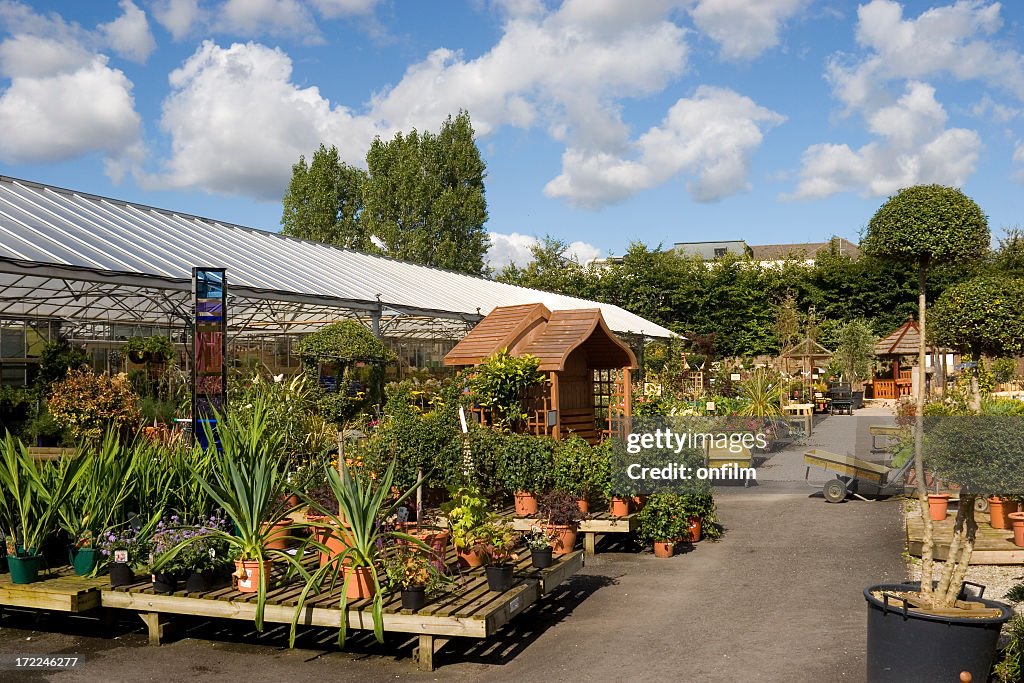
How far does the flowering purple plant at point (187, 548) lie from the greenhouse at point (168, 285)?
17.6 ft

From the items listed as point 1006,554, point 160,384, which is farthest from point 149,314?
point 1006,554

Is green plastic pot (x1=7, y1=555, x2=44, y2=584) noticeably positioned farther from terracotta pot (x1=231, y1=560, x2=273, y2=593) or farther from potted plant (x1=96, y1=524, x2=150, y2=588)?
terracotta pot (x1=231, y1=560, x2=273, y2=593)

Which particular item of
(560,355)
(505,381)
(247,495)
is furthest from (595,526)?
(247,495)

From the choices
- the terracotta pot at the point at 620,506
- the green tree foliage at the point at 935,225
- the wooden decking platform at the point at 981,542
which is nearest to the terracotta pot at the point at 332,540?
the terracotta pot at the point at 620,506

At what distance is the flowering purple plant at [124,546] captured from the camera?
6528 mm

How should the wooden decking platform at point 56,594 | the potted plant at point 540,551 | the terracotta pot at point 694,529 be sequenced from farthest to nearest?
the terracotta pot at point 694,529 → the potted plant at point 540,551 → the wooden decking platform at point 56,594

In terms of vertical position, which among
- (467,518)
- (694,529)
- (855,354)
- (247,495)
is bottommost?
(694,529)

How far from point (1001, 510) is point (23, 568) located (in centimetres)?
895

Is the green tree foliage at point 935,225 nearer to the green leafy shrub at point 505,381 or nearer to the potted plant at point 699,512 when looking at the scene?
the potted plant at point 699,512

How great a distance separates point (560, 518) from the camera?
8.09 m

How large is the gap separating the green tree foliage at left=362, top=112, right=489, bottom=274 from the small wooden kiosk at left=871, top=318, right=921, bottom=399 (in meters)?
16.3

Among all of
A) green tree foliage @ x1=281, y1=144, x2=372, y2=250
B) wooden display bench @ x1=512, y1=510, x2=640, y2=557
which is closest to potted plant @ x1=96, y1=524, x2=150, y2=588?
wooden display bench @ x1=512, y1=510, x2=640, y2=557

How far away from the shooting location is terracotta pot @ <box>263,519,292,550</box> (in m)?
6.86

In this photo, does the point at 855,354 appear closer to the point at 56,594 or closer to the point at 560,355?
the point at 560,355
